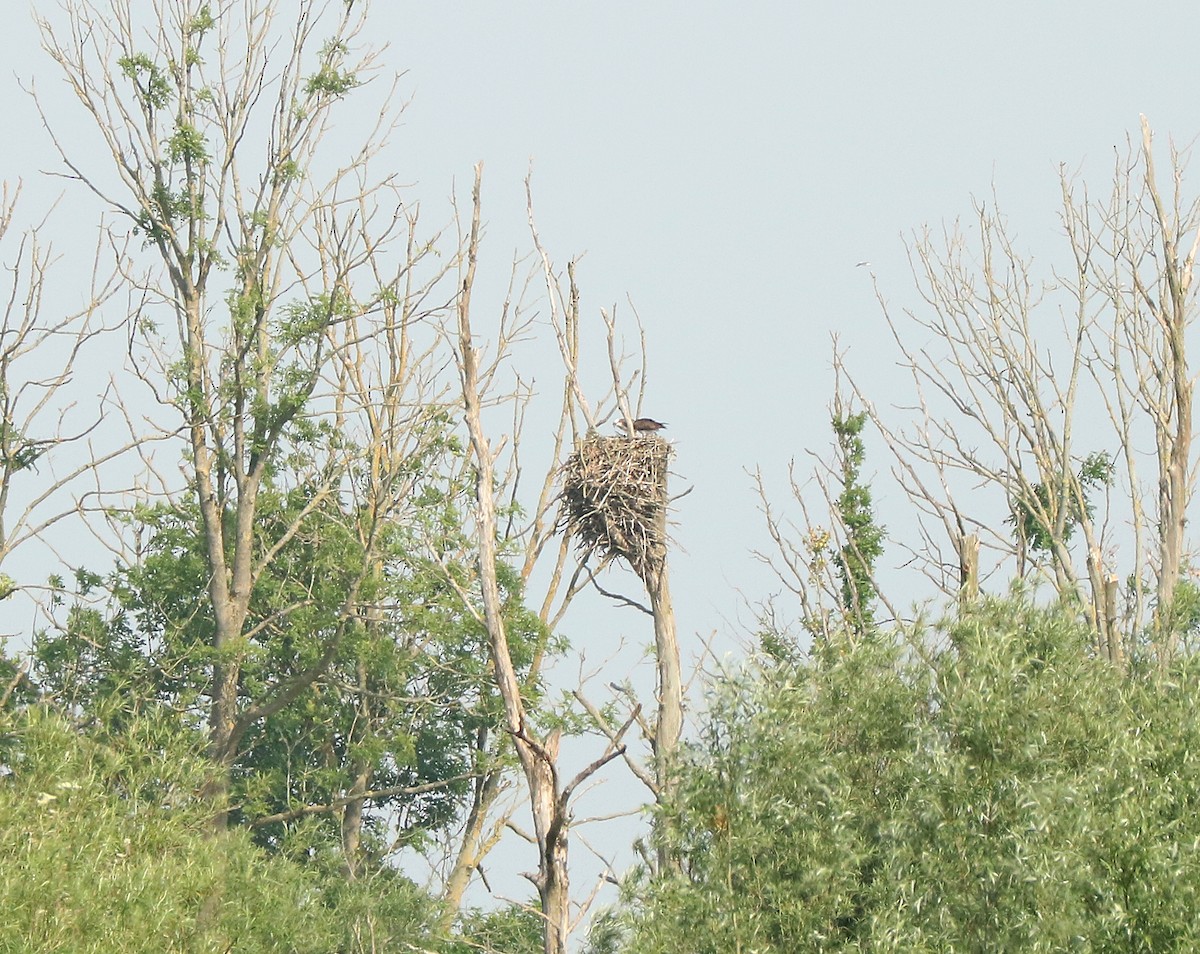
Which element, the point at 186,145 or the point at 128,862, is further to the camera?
the point at 186,145

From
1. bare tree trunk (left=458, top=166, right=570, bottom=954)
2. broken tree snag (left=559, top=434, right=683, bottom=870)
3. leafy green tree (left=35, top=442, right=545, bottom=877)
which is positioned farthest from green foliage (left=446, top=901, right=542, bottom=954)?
bare tree trunk (left=458, top=166, right=570, bottom=954)

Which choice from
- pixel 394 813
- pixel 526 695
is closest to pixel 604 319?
pixel 526 695

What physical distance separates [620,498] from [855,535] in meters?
7.60

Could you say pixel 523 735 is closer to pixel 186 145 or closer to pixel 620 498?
pixel 620 498

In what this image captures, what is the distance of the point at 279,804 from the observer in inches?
1032

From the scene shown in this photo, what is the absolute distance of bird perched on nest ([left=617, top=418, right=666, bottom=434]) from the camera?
18156 millimetres

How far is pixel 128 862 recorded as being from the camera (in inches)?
666

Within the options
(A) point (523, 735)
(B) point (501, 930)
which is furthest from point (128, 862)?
(B) point (501, 930)

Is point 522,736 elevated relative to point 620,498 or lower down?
lower down

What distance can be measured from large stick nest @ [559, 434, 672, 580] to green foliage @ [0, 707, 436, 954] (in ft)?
17.6

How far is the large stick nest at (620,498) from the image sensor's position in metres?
17.2

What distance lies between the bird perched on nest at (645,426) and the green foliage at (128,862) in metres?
6.33

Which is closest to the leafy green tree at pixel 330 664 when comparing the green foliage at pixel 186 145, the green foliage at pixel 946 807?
the green foliage at pixel 186 145

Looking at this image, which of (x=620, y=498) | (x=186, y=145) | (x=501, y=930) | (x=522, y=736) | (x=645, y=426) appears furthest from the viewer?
(x=501, y=930)
